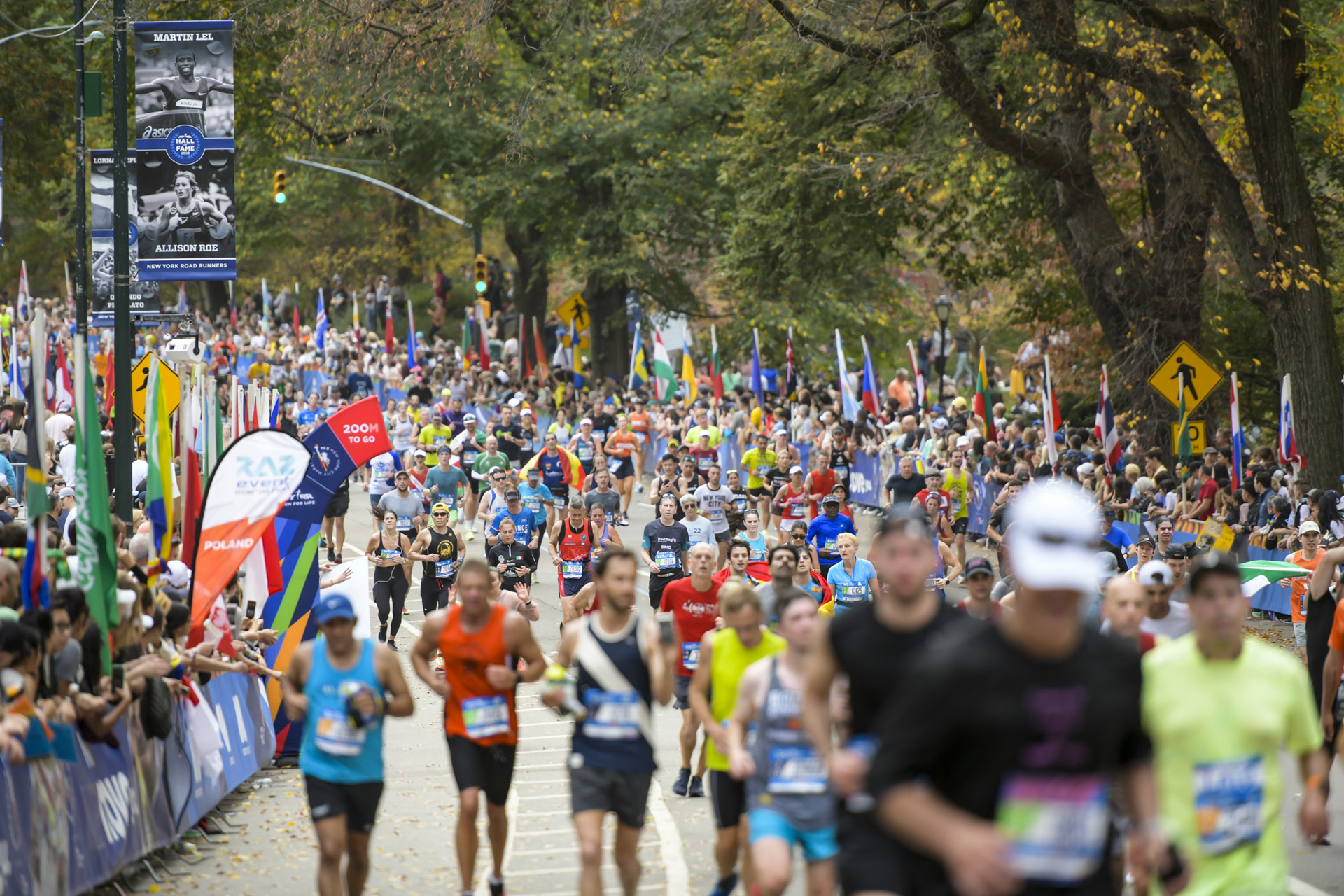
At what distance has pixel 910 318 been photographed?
145 ft

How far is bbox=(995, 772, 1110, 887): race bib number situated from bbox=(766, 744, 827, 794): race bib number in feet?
11.1

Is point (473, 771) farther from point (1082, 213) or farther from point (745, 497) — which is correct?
point (1082, 213)

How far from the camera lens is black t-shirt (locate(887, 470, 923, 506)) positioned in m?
22.7

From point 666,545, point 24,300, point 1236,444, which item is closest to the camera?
point 666,545

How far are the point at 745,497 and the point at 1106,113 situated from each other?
7839mm

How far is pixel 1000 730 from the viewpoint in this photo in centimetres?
370

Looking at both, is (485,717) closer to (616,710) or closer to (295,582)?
(616,710)

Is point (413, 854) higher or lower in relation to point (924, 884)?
lower

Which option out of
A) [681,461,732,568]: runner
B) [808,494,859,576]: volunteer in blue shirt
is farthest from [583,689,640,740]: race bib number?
[681,461,732,568]: runner

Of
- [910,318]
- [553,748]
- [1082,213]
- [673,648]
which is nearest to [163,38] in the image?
[553,748]

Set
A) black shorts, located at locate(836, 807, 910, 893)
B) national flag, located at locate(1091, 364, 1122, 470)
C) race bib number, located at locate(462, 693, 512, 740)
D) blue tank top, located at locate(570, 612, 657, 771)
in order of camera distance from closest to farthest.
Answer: black shorts, located at locate(836, 807, 910, 893)
blue tank top, located at locate(570, 612, 657, 771)
race bib number, located at locate(462, 693, 512, 740)
national flag, located at locate(1091, 364, 1122, 470)

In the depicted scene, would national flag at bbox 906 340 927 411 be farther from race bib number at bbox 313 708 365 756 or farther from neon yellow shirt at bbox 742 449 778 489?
race bib number at bbox 313 708 365 756

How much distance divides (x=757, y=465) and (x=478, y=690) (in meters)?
17.4

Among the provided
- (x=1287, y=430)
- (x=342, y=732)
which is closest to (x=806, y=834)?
(x=342, y=732)
